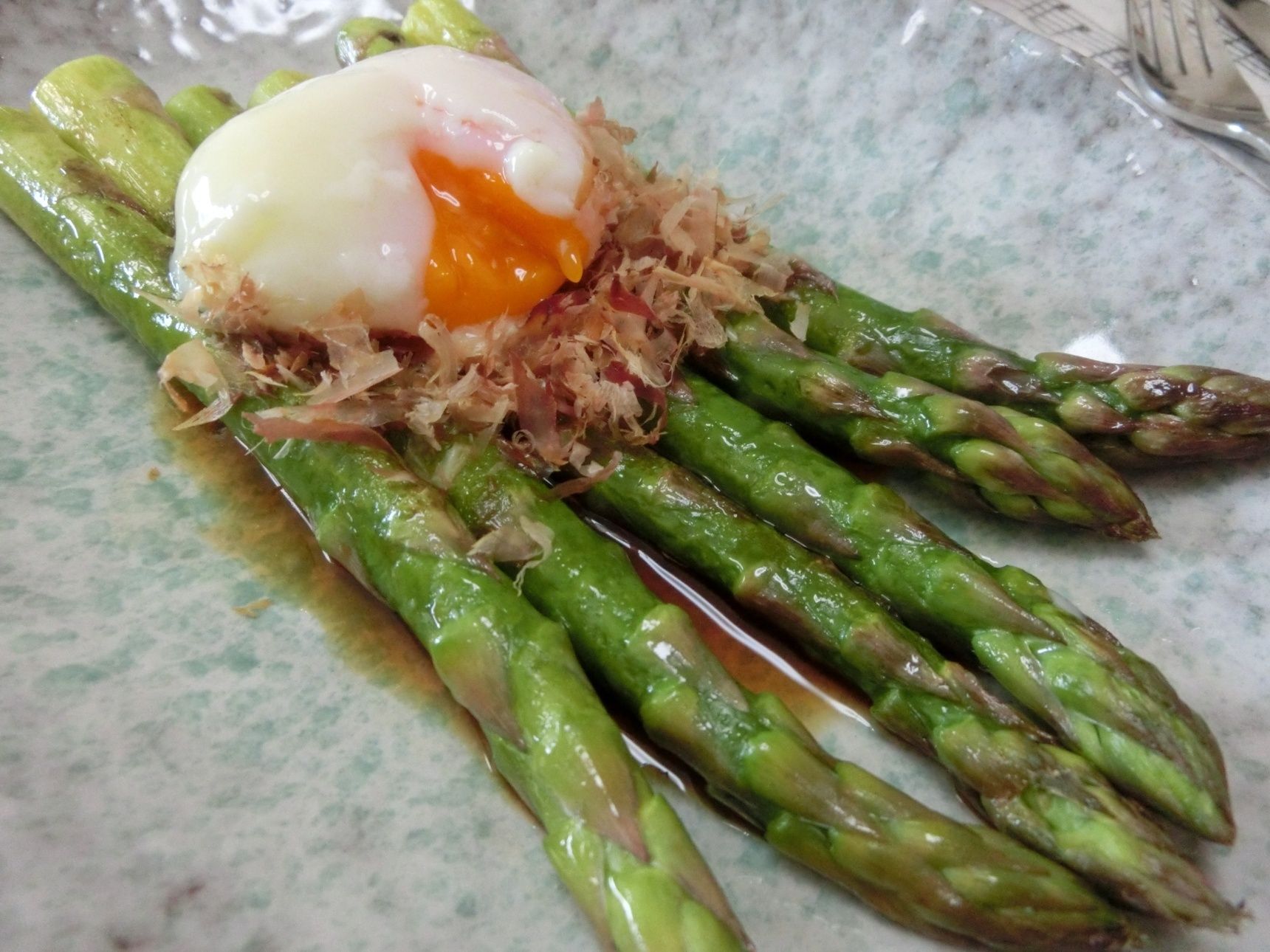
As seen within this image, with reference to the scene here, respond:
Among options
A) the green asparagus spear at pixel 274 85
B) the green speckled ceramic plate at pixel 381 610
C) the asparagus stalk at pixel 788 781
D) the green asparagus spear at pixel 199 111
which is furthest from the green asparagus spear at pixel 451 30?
the asparagus stalk at pixel 788 781

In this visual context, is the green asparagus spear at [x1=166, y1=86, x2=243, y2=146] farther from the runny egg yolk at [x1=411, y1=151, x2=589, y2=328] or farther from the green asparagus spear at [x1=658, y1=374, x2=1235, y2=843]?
the green asparagus spear at [x1=658, y1=374, x2=1235, y2=843]

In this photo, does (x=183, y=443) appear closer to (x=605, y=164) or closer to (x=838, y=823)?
(x=605, y=164)

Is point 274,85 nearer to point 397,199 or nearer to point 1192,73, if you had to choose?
point 397,199

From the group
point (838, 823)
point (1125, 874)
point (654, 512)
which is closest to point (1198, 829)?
point (1125, 874)

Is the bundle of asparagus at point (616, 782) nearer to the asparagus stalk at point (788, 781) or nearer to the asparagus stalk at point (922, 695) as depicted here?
the asparagus stalk at point (788, 781)

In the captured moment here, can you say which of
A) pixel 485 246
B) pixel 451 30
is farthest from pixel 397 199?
pixel 451 30

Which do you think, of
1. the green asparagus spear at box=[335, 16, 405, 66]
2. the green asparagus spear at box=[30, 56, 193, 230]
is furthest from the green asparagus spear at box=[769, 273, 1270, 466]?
the green asparagus spear at box=[30, 56, 193, 230]
